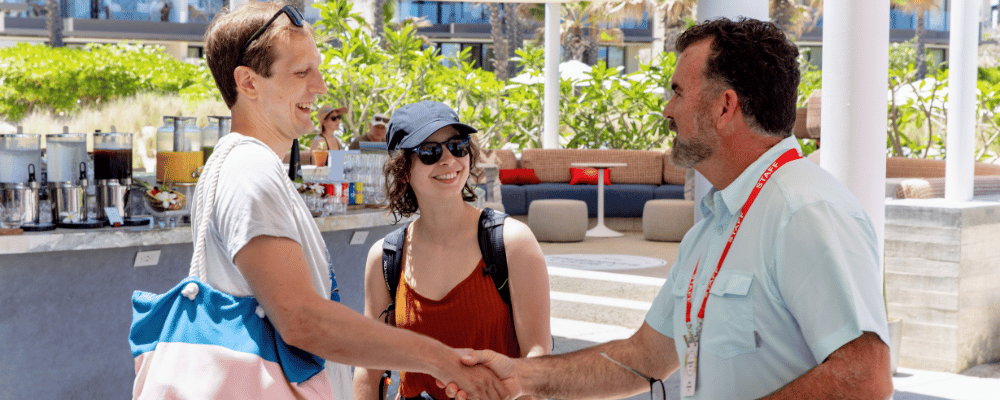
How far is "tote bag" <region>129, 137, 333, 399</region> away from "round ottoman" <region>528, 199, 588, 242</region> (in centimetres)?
917

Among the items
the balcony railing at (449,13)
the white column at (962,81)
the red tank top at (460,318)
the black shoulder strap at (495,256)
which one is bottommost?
the red tank top at (460,318)

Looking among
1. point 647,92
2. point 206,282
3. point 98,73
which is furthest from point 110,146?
point 98,73

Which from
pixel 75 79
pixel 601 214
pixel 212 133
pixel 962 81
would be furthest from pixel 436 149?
pixel 75 79

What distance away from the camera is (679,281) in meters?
1.72

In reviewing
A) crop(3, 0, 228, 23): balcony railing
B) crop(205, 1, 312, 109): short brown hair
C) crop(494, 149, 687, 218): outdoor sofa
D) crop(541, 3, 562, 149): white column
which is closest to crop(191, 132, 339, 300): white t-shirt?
crop(205, 1, 312, 109): short brown hair

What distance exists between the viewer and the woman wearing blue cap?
2.21m

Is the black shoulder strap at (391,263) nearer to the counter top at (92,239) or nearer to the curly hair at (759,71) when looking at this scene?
the curly hair at (759,71)

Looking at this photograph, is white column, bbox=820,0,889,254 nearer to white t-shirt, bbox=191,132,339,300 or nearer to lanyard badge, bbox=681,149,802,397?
lanyard badge, bbox=681,149,802,397

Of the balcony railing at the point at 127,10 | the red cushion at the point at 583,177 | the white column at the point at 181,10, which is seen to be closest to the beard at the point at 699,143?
the red cushion at the point at 583,177

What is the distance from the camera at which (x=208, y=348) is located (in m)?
1.51

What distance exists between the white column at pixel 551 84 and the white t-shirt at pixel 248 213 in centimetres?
1228

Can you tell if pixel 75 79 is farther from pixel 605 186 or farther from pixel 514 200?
pixel 605 186

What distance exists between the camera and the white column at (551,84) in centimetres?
1384

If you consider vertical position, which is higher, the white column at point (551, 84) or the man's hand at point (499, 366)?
the white column at point (551, 84)
